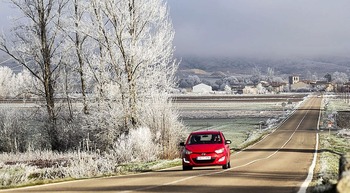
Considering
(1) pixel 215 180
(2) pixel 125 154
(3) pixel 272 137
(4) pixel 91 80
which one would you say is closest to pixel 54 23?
(4) pixel 91 80

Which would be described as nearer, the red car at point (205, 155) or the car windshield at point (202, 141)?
the red car at point (205, 155)

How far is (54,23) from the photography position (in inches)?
1340

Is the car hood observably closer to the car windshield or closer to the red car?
the red car

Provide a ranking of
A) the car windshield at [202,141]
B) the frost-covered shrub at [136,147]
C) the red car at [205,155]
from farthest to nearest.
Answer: the frost-covered shrub at [136,147], the car windshield at [202,141], the red car at [205,155]

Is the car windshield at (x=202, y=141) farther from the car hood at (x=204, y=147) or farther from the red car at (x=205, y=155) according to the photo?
the car hood at (x=204, y=147)

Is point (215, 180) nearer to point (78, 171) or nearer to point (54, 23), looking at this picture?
point (78, 171)

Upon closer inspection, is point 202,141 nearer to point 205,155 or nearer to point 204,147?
point 204,147

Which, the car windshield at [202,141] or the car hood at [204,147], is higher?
the car windshield at [202,141]

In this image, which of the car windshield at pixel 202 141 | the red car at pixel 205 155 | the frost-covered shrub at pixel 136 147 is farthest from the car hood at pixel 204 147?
the frost-covered shrub at pixel 136 147

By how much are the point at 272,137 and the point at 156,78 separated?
26.6 metres

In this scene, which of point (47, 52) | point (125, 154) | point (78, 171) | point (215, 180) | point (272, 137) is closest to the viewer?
point (215, 180)

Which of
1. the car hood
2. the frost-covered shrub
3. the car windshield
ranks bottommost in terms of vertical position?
the frost-covered shrub

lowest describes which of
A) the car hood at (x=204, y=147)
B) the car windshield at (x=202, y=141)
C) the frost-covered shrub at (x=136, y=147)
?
the frost-covered shrub at (x=136, y=147)

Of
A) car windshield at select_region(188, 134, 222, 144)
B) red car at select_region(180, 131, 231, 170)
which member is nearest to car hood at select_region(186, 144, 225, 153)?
red car at select_region(180, 131, 231, 170)
